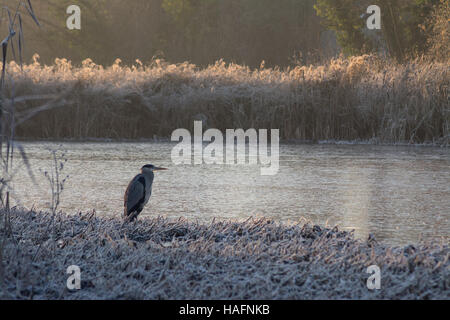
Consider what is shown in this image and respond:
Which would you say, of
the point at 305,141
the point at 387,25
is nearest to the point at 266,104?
the point at 305,141

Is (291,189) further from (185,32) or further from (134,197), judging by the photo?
(185,32)

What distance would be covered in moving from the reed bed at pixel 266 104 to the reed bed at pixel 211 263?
7.89 meters

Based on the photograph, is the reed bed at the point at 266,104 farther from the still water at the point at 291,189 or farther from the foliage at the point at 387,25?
the foliage at the point at 387,25

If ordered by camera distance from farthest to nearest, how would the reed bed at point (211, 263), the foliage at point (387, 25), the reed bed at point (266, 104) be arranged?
1. the foliage at point (387, 25)
2. the reed bed at point (266, 104)
3. the reed bed at point (211, 263)

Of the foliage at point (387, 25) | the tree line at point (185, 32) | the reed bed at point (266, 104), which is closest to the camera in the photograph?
the reed bed at point (266, 104)

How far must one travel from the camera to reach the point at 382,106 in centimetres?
1166

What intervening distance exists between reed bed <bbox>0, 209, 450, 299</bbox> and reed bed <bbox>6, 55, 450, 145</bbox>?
7888 mm

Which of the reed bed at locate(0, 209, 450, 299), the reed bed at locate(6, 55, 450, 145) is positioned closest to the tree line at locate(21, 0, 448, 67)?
the reed bed at locate(6, 55, 450, 145)

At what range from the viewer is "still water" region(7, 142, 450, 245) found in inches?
192

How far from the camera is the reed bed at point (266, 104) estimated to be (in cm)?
1141

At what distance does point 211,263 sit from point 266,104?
9.36 m

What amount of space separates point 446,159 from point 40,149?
20.4 ft

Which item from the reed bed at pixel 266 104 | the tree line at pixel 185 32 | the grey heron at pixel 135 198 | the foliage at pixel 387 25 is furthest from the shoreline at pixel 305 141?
the tree line at pixel 185 32
